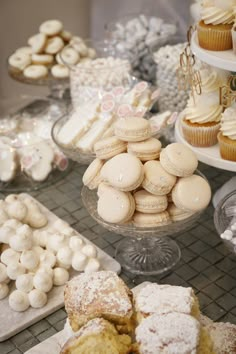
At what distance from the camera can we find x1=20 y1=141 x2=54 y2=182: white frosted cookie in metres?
1.71

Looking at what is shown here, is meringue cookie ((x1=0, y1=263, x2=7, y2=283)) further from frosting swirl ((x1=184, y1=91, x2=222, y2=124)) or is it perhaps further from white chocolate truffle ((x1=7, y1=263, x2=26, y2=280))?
frosting swirl ((x1=184, y1=91, x2=222, y2=124))

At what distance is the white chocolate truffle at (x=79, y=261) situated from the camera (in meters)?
1.33

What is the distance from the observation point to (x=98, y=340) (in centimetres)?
93

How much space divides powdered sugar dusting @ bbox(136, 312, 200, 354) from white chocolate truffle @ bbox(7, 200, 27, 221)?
602 mm

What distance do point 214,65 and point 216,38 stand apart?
2.6 inches

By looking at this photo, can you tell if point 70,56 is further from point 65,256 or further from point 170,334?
point 170,334

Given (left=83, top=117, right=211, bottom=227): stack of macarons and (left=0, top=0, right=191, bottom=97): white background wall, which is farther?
(left=0, top=0, right=191, bottom=97): white background wall

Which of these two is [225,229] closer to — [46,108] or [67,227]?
[67,227]

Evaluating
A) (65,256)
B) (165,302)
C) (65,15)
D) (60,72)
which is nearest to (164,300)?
(165,302)

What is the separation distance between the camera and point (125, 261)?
1423 mm

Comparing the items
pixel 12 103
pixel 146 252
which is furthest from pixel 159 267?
pixel 12 103

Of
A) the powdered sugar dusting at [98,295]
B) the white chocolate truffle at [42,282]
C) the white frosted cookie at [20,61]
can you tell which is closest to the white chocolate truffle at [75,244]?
the white chocolate truffle at [42,282]

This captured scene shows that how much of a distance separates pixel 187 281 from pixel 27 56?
1.13 metres

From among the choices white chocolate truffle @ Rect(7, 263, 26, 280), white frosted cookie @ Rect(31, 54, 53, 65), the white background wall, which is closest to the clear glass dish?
white chocolate truffle @ Rect(7, 263, 26, 280)
